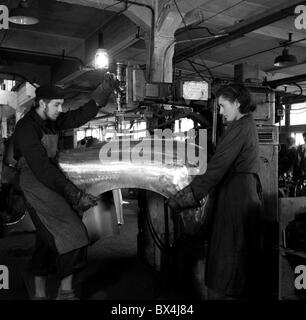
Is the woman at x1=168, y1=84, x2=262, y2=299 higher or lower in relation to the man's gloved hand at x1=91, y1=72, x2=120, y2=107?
lower

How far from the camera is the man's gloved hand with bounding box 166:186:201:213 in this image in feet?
7.25

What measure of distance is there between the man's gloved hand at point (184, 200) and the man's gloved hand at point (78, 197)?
0.50 m

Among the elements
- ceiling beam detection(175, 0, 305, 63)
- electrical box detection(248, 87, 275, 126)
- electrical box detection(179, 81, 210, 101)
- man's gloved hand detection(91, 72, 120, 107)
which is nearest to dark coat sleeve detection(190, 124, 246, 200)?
electrical box detection(179, 81, 210, 101)

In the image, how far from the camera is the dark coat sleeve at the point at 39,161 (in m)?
2.38

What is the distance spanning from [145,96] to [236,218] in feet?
3.83

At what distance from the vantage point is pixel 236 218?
2.20m

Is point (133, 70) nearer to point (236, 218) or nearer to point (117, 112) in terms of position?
point (117, 112)

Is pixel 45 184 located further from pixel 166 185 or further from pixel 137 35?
pixel 137 35

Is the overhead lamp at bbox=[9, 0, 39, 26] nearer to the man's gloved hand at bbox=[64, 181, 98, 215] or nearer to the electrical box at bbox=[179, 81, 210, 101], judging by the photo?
the electrical box at bbox=[179, 81, 210, 101]

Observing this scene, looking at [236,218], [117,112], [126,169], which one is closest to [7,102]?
[117,112]

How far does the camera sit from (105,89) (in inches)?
114

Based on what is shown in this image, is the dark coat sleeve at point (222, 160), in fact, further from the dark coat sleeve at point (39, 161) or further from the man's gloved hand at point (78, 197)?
the dark coat sleeve at point (39, 161)

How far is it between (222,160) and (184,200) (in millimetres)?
324

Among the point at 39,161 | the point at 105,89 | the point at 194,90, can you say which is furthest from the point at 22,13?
the point at 39,161
